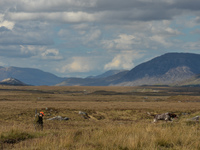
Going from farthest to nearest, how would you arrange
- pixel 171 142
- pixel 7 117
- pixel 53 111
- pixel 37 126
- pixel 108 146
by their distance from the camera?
pixel 53 111, pixel 7 117, pixel 37 126, pixel 171 142, pixel 108 146

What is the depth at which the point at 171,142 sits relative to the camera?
13.6 metres

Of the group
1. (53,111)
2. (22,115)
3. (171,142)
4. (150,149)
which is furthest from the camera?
(53,111)

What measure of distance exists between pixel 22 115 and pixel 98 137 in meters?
33.1

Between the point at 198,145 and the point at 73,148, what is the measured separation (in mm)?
5306

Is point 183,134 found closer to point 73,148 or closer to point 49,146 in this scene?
point 73,148

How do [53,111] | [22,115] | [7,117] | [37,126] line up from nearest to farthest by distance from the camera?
[37,126] → [7,117] → [22,115] → [53,111]

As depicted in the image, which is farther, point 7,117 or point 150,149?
point 7,117

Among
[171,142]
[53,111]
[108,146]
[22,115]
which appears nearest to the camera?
[108,146]

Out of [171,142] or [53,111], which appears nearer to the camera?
[171,142]

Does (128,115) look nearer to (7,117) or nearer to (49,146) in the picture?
(7,117)

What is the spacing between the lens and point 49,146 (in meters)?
12.4

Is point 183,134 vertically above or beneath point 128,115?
above

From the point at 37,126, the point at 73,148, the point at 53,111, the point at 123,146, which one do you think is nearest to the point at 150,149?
the point at 123,146

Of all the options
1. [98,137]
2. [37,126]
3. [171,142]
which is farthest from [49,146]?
[37,126]
